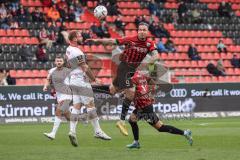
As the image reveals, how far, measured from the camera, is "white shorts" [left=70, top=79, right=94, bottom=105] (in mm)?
16453

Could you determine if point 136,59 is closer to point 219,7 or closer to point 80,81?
point 80,81

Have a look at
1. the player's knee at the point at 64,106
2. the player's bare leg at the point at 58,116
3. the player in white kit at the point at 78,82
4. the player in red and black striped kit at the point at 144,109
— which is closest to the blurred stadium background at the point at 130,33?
the player's knee at the point at 64,106

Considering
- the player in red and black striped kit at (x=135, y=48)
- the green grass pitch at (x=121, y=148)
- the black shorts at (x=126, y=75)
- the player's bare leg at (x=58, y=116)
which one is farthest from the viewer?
the player's bare leg at (x=58, y=116)

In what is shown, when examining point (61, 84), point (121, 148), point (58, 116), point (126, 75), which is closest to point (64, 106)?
point (61, 84)

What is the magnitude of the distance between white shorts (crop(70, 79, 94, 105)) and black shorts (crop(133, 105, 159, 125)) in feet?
6.92

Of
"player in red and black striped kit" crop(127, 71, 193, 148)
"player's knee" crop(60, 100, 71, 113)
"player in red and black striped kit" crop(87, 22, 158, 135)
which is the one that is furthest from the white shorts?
"player's knee" crop(60, 100, 71, 113)

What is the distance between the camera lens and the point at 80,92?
53.9 ft

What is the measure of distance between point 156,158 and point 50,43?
21.5 m

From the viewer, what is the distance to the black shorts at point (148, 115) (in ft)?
47.0

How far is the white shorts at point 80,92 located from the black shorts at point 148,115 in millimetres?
2109

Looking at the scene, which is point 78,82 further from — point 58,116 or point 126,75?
point 126,75

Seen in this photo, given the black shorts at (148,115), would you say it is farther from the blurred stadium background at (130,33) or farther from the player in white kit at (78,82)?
the blurred stadium background at (130,33)

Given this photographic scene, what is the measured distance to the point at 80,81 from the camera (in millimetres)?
16531

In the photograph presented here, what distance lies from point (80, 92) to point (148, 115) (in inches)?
103
